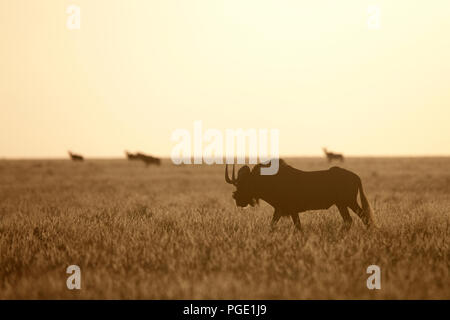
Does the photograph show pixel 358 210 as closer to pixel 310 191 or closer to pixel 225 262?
pixel 310 191

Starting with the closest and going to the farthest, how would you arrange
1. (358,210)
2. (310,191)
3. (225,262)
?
(225,262) < (310,191) < (358,210)

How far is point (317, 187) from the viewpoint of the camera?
303 inches

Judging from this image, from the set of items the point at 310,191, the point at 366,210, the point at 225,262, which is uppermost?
the point at 310,191

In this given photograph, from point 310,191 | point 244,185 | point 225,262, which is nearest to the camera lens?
point 225,262

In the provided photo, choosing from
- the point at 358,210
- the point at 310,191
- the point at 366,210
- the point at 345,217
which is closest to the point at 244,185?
the point at 310,191

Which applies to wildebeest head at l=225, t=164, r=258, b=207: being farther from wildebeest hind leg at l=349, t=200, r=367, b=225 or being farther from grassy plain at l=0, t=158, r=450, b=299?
wildebeest hind leg at l=349, t=200, r=367, b=225

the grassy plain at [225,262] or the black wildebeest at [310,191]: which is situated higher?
the black wildebeest at [310,191]

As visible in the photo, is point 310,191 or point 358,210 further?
point 358,210

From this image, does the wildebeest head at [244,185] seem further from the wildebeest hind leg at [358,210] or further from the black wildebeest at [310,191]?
the wildebeest hind leg at [358,210]

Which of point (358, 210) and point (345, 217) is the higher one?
point (358, 210)

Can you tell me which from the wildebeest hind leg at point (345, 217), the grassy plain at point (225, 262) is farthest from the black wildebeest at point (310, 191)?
the grassy plain at point (225, 262)

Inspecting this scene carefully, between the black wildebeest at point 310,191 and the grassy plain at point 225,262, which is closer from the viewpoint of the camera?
the grassy plain at point 225,262

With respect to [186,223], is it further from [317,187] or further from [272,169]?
[317,187]
